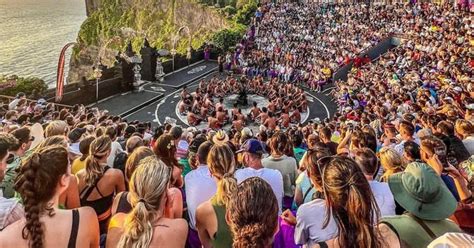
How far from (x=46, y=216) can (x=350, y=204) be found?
225 cm

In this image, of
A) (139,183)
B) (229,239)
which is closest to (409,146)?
(229,239)

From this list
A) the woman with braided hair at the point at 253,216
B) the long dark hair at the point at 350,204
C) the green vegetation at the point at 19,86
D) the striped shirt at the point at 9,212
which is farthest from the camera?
the green vegetation at the point at 19,86

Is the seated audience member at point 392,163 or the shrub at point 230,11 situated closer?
the seated audience member at point 392,163

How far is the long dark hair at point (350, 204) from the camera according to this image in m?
2.86

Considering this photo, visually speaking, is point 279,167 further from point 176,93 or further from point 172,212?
point 176,93

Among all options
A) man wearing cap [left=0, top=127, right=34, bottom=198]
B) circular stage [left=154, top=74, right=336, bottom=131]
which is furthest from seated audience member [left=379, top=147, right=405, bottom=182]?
circular stage [left=154, top=74, right=336, bottom=131]

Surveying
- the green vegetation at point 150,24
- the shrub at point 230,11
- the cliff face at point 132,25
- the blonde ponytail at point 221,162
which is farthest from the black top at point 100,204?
the cliff face at point 132,25

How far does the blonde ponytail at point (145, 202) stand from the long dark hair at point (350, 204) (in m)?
1.32

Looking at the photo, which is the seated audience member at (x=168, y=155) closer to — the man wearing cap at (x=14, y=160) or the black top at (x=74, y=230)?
the man wearing cap at (x=14, y=160)

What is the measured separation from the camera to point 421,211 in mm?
3221

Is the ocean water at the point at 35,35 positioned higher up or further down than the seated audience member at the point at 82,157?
further down

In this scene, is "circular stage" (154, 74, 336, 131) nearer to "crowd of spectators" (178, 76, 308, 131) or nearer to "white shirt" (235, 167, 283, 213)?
"crowd of spectators" (178, 76, 308, 131)

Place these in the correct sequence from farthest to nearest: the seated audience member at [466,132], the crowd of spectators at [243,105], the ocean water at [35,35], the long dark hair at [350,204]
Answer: the ocean water at [35,35], the crowd of spectators at [243,105], the seated audience member at [466,132], the long dark hair at [350,204]

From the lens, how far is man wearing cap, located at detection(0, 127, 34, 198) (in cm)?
467
